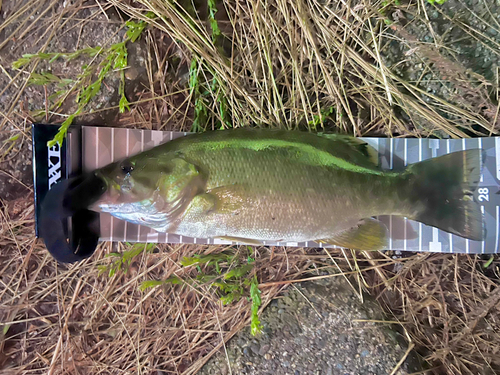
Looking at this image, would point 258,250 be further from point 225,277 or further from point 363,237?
point 363,237

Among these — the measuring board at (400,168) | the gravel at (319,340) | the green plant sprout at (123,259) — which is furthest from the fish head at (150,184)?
the gravel at (319,340)

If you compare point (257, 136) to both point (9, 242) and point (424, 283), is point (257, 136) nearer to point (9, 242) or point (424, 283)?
point (424, 283)

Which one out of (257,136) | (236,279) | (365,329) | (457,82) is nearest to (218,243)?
(236,279)

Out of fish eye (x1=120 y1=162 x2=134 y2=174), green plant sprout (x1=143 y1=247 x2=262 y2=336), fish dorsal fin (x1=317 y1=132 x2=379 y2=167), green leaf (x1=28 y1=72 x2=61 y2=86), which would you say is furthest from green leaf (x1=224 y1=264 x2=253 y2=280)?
green leaf (x1=28 y1=72 x2=61 y2=86)

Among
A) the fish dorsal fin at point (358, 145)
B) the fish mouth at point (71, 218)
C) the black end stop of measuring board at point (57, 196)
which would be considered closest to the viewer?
the fish mouth at point (71, 218)

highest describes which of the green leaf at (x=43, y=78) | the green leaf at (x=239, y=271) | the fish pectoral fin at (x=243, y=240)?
the green leaf at (x=43, y=78)

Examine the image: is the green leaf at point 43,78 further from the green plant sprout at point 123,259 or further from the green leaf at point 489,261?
the green leaf at point 489,261

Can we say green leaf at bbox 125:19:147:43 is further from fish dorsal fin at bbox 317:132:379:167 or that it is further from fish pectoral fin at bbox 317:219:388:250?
fish pectoral fin at bbox 317:219:388:250
